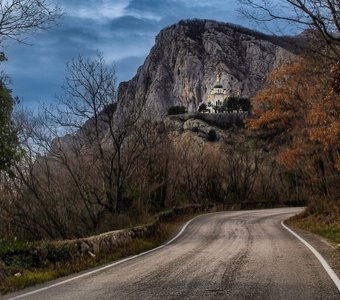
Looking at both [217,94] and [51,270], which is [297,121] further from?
[217,94]

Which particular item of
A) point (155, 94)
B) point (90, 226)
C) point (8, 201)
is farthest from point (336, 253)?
point (155, 94)

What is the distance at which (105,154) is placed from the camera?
27.4m

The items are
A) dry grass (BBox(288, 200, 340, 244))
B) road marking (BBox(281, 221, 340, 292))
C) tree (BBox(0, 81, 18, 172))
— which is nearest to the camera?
road marking (BBox(281, 221, 340, 292))

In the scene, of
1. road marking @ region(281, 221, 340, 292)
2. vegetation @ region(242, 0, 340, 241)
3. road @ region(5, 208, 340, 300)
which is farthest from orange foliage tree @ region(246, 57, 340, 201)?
road @ region(5, 208, 340, 300)

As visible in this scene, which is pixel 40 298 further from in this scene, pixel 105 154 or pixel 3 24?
pixel 105 154

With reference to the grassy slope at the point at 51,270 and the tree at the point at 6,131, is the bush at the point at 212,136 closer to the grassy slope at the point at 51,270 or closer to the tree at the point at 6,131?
the grassy slope at the point at 51,270

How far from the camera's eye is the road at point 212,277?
8.49 metres

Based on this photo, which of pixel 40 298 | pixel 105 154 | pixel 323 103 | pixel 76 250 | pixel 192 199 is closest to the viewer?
pixel 40 298

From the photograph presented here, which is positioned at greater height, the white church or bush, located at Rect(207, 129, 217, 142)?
the white church

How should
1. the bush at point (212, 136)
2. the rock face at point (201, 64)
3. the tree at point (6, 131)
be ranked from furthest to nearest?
the rock face at point (201, 64), the bush at point (212, 136), the tree at point (6, 131)

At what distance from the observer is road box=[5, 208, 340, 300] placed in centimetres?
849

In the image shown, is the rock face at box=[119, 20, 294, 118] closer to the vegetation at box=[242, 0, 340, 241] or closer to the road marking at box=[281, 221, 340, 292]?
the vegetation at box=[242, 0, 340, 241]

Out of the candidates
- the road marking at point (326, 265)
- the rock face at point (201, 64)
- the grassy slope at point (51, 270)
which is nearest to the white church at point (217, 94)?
the rock face at point (201, 64)

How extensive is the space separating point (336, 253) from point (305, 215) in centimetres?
1758
